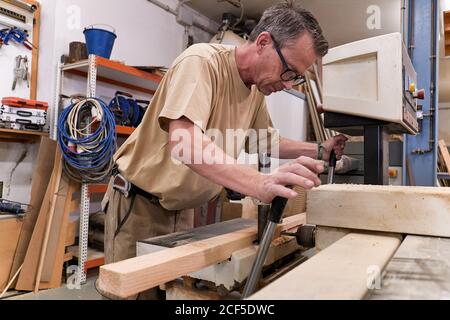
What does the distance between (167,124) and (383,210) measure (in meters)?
0.61

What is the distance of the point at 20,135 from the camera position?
8.35 ft

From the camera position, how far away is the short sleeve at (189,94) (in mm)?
942

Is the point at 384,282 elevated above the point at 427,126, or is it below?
below

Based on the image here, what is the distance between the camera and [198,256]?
72 cm

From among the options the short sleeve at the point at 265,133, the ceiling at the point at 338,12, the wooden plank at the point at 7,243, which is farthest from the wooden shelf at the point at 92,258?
the ceiling at the point at 338,12

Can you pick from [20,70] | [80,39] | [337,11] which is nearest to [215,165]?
[20,70]

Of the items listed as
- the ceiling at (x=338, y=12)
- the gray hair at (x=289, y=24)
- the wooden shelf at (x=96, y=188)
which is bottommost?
the wooden shelf at (x=96, y=188)

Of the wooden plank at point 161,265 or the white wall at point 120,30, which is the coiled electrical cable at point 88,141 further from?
the wooden plank at point 161,265

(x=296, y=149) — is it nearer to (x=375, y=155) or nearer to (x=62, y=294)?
(x=375, y=155)

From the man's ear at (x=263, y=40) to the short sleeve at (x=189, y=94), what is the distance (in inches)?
9.4
